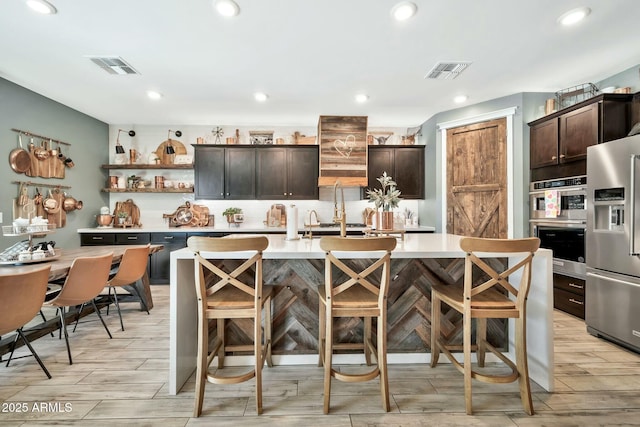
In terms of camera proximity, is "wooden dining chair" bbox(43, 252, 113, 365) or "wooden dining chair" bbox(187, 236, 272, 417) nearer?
"wooden dining chair" bbox(187, 236, 272, 417)

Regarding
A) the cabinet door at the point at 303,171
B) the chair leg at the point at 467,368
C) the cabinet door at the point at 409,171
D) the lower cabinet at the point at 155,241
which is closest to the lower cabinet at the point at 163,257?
the lower cabinet at the point at 155,241

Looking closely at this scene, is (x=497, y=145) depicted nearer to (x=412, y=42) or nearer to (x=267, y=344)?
(x=412, y=42)

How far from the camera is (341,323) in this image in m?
2.25

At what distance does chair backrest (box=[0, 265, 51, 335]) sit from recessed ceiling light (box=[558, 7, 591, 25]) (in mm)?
4296

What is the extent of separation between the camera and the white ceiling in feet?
7.45

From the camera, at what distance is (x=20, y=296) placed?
181cm

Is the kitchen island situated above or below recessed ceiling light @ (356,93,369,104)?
below

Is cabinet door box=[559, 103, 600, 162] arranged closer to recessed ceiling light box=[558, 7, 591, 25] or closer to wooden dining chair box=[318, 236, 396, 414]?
recessed ceiling light box=[558, 7, 591, 25]

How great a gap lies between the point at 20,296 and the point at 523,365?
3.10 metres

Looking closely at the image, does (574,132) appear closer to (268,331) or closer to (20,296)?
(268,331)

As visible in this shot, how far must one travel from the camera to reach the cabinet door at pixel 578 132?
305 centimetres

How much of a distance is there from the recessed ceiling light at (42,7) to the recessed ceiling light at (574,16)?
158 inches

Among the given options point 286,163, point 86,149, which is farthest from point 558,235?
point 86,149

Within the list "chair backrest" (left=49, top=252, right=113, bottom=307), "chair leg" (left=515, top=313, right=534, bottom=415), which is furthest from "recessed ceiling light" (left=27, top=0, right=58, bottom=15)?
Result: "chair leg" (left=515, top=313, right=534, bottom=415)
